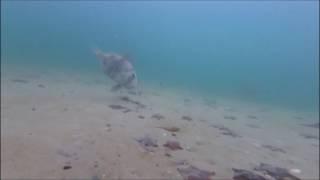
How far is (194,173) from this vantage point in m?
3.68

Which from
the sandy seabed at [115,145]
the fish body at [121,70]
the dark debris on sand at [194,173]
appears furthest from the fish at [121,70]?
the dark debris on sand at [194,173]

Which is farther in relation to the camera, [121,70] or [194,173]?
[121,70]

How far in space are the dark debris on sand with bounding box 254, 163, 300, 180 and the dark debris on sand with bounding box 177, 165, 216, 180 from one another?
647 mm

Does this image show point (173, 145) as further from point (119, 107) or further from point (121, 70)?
point (121, 70)

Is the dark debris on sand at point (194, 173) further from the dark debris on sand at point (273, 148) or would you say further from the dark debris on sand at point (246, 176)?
the dark debris on sand at point (273, 148)

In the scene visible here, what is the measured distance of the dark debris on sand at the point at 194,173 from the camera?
3.55 metres

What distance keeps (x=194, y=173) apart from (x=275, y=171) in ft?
3.35

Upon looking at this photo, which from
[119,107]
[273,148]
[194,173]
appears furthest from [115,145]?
[119,107]

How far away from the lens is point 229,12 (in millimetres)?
115000

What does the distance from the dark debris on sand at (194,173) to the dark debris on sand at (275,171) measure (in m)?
0.65

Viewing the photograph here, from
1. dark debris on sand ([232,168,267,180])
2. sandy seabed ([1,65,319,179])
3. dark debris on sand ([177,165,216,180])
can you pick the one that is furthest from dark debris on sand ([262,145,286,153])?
dark debris on sand ([177,165,216,180])

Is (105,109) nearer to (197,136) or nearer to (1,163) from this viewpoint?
(197,136)

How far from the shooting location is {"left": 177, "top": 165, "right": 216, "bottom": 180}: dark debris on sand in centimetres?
355

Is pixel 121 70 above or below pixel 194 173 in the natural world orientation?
above
